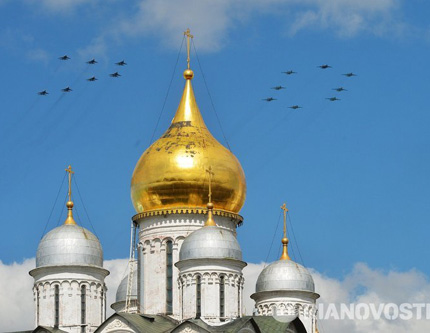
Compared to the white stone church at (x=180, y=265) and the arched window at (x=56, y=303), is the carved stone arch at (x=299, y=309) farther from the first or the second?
the arched window at (x=56, y=303)

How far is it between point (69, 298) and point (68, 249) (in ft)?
5.94

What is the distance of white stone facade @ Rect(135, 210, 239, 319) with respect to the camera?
61.4 meters

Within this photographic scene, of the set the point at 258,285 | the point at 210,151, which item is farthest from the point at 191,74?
the point at 258,285

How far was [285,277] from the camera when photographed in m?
63.6

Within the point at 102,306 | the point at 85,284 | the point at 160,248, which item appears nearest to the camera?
the point at 85,284

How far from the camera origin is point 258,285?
6438 cm

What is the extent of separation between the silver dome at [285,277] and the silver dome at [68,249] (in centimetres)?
748

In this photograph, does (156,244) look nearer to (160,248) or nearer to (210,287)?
(160,248)

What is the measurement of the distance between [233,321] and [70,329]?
6169 millimetres

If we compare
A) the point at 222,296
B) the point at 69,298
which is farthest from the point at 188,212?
the point at 69,298

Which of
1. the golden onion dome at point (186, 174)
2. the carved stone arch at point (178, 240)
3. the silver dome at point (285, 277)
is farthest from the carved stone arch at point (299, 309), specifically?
the carved stone arch at point (178, 240)

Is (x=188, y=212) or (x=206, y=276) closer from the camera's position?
(x=206, y=276)

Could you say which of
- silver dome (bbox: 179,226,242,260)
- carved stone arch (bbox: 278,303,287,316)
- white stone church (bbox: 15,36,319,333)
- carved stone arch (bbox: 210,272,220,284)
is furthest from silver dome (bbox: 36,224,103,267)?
carved stone arch (bbox: 278,303,287,316)

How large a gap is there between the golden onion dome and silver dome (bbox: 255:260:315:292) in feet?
9.82
